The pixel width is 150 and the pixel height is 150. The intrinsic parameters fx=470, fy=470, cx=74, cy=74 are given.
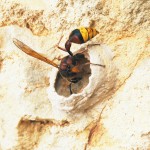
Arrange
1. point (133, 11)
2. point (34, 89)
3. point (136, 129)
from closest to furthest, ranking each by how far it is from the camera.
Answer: point (136, 129) < point (133, 11) < point (34, 89)

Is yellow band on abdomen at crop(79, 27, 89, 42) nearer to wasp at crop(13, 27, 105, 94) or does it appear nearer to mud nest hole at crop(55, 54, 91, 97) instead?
wasp at crop(13, 27, 105, 94)

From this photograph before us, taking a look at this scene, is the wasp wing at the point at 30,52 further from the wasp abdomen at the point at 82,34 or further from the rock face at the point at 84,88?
the wasp abdomen at the point at 82,34

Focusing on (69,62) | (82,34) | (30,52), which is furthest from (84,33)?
(30,52)

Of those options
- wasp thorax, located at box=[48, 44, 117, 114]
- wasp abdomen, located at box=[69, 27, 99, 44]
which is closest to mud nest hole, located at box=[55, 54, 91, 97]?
wasp thorax, located at box=[48, 44, 117, 114]

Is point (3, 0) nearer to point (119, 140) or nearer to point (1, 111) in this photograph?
point (1, 111)

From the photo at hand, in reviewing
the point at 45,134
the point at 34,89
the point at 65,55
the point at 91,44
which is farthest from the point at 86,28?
the point at 45,134

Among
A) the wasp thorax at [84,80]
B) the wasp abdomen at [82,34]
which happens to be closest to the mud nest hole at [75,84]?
the wasp thorax at [84,80]

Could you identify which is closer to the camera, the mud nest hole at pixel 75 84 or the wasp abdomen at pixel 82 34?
the wasp abdomen at pixel 82 34
